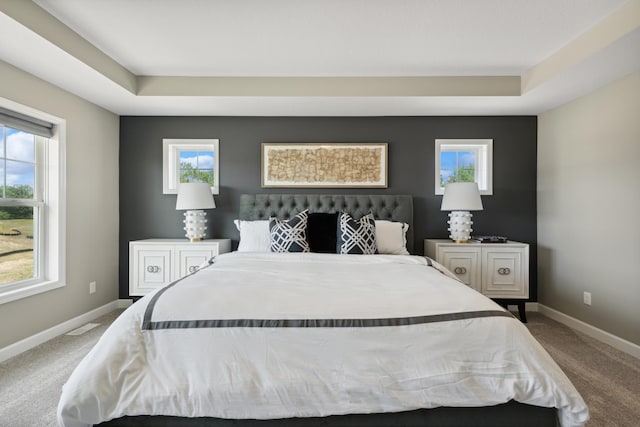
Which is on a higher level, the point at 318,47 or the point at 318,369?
the point at 318,47

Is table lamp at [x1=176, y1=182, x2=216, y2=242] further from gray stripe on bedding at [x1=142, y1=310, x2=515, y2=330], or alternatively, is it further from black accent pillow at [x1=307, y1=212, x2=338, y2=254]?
gray stripe on bedding at [x1=142, y1=310, x2=515, y2=330]

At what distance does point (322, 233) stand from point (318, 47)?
180 cm

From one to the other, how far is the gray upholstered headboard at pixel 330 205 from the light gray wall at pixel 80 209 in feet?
5.23

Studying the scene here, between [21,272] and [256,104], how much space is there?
2725mm

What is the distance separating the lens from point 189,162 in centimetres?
422

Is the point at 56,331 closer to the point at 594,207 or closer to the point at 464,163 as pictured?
the point at 464,163

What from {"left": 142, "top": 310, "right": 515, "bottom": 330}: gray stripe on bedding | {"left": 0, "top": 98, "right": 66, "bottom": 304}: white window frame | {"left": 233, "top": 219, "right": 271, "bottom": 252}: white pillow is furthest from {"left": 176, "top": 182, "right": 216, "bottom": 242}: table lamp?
{"left": 142, "top": 310, "right": 515, "bottom": 330}: gray stripe on bedding

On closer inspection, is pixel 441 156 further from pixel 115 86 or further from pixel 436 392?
pixel 115 86

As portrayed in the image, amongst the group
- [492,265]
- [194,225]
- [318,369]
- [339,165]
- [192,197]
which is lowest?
[318,369]

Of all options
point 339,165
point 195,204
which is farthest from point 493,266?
point 195,204

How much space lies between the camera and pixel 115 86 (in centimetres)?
317

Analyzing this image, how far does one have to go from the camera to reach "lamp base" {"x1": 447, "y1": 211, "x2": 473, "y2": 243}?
3709mm

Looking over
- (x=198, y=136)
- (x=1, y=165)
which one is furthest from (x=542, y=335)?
(x=1, y=165)

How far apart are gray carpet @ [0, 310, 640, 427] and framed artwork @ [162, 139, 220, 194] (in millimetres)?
1861
